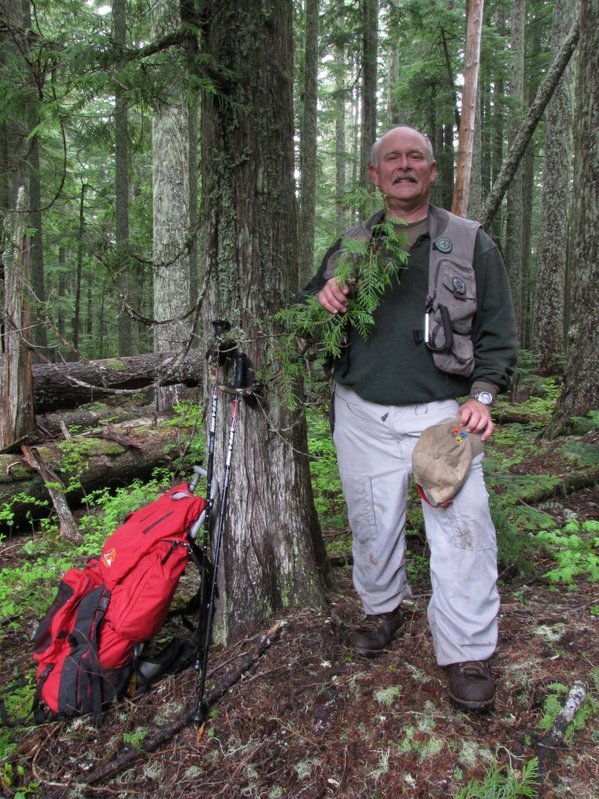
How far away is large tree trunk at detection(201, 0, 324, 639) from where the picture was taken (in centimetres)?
282

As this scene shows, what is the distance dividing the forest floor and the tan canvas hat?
923 millimetres

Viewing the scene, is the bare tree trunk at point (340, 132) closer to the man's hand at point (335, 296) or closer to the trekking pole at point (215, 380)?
the trekking pole at point (215, 380)

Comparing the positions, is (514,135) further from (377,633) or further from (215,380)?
(377,633)

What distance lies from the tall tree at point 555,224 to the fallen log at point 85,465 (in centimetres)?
895

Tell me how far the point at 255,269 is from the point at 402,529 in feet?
5.24

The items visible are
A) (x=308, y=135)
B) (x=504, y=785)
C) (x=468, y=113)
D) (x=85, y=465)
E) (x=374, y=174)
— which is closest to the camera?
(x=504, y=785)

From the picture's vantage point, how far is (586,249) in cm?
648

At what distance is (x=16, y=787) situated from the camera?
233 cm

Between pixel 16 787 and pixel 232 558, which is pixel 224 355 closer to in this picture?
pixel 232 558

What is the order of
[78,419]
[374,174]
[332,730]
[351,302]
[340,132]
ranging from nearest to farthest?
[332,730], [351,302], [374,174], [78,419], [340,132]

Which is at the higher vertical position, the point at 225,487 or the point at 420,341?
the point at 420,341

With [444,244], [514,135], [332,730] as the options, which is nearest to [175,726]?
[332,730]

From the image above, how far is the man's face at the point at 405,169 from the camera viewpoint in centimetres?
262

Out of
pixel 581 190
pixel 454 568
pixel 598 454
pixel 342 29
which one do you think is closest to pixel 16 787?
pixel 454 568
